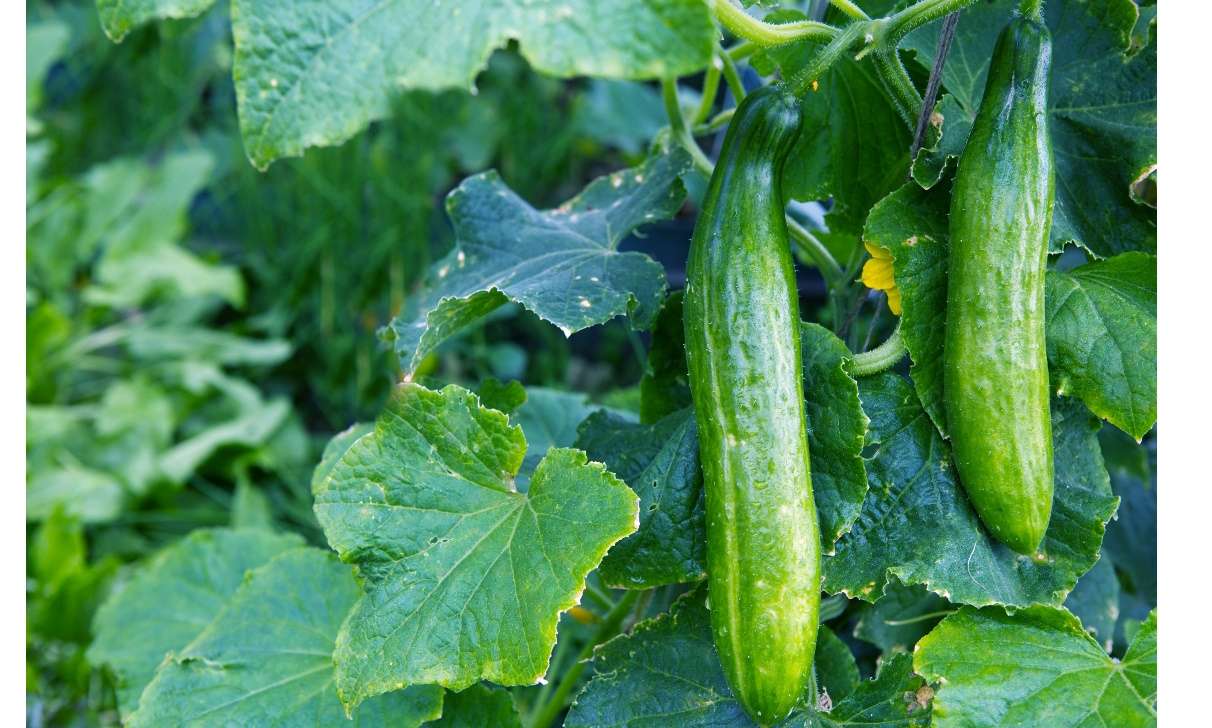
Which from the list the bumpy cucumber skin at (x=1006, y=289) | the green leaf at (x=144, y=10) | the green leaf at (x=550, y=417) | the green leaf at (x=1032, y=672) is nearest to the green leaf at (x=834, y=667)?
the green leaf at (x=1032, y=672)

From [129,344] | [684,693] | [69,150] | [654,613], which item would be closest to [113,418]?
[129,344]

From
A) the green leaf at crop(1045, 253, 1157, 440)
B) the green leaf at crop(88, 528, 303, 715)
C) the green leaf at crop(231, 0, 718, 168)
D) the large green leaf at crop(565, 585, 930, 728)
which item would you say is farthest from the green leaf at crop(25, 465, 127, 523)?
the green leaf at crop(1045, 253, 1157, 440)

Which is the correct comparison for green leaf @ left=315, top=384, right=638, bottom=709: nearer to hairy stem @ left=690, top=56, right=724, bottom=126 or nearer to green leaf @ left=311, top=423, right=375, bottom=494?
green leaf @ left=311, top=423, right=375, bottom=494

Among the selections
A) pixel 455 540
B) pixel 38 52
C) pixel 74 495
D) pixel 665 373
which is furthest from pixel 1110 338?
pixel 38 52

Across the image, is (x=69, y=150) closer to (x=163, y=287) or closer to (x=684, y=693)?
(x=163, y=287)

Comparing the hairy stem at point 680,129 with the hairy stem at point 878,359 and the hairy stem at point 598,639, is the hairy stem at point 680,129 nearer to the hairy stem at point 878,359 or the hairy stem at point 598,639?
the hairy stem at point 878,359

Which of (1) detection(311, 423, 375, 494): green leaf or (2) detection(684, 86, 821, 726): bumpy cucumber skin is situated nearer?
(2) detection(684, 86, 821, 726): bumpy cucumber skin

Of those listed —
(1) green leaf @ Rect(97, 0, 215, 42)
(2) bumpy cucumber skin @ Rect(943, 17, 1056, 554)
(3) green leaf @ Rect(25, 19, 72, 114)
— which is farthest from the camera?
(3) green leaf @ Rect(25, 19, 72, 114)
